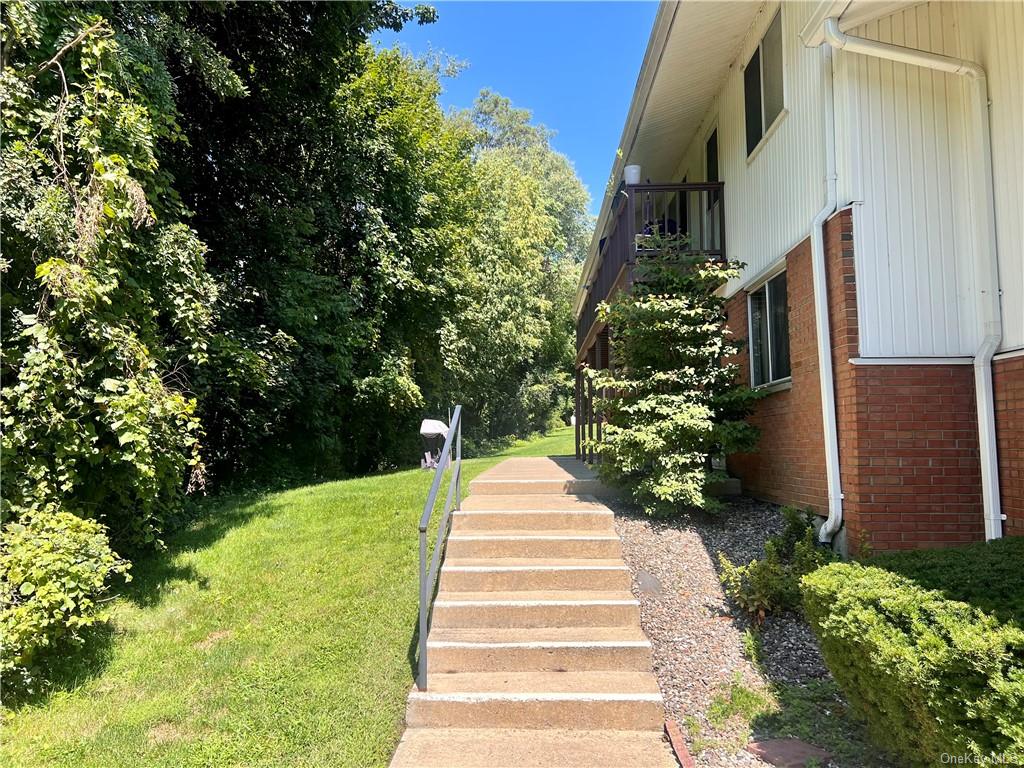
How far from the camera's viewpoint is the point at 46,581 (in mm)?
4207

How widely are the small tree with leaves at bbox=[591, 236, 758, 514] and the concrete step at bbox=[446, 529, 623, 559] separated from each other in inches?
34.9

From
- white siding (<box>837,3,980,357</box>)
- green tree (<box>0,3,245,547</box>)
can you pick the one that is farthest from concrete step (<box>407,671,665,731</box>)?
white siding (<box>837,3,980,357</box>)

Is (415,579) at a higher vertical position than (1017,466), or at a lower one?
lower

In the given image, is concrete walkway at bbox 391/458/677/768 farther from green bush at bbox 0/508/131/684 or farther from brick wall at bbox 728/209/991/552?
green bush at bbox 0/508/131/684

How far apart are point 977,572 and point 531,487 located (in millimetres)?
4274

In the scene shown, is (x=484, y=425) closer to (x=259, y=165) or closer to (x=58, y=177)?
(x=259, y=165)

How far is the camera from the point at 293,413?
1266 cm

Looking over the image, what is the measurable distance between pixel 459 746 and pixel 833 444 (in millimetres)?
3562

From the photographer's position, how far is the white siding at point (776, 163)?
225 inches

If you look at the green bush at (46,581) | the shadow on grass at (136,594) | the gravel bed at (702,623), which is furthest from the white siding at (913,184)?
the shadow on grass at (136,594)

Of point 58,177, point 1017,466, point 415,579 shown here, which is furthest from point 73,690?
point 1017,466

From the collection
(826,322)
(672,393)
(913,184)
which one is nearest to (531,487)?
(672,393)

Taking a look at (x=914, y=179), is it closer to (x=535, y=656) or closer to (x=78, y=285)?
(x=535, y=656)

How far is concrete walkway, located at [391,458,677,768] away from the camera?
3.64 m
